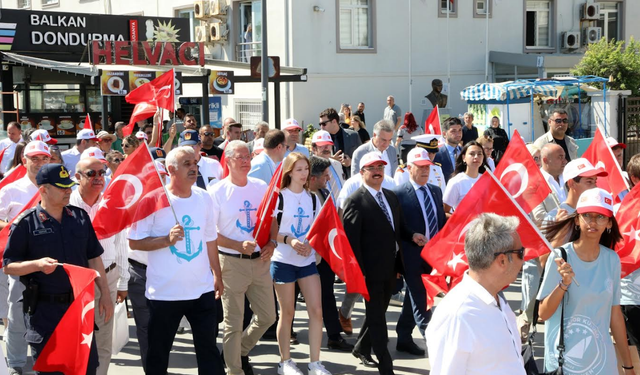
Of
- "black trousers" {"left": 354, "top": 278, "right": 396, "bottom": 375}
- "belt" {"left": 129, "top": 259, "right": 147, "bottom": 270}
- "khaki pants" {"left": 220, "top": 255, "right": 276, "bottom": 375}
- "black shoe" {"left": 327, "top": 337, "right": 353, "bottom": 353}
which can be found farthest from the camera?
"black shoe" {"left": 327, "top": 337, "right": 353, "bottom": 353}

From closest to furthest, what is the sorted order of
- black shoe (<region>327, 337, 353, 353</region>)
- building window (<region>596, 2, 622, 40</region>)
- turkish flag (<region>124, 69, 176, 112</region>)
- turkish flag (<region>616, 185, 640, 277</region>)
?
turkish flag (<region>616, 185, 640, 277</region>) < black shoe (<region>327, 337, 353, 353</region>) < turkish flag (<region>124, 69, 176, 112</region>) < building window (<region>596, 2, 622, 40</region>)

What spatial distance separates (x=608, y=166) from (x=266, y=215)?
3.50 metres

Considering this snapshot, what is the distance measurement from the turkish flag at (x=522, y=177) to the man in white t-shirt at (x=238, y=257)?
2.21 m

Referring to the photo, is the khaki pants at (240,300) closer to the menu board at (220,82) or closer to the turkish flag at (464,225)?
the turkish flag at (464,225)

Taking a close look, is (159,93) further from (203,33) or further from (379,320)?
(203,33)

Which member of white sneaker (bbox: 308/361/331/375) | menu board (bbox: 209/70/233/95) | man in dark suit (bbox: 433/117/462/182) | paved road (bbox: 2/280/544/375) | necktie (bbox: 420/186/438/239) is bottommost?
paved road (bbox: 2/280/544/375)

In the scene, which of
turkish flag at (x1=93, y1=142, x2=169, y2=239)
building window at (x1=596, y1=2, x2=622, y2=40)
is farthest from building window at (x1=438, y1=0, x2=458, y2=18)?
turkish flag at (x1=93, y1=142, x2=169, y2=239)

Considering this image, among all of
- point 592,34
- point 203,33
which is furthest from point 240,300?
point 592,34

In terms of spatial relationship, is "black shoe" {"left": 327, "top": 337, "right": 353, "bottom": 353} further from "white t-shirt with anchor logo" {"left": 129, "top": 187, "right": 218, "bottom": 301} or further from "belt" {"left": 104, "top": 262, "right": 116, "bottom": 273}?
"belt" {"left": 104, "top": 262, "right": 116, "bottom": 273}

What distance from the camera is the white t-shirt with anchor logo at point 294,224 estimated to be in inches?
280

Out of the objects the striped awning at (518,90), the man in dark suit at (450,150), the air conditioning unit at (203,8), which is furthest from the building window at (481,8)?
the man in dark suit at (450,150)

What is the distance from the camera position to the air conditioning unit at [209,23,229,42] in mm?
28233

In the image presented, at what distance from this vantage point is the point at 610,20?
32438 mm

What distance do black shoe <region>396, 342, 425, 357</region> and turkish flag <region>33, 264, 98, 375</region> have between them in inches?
133
